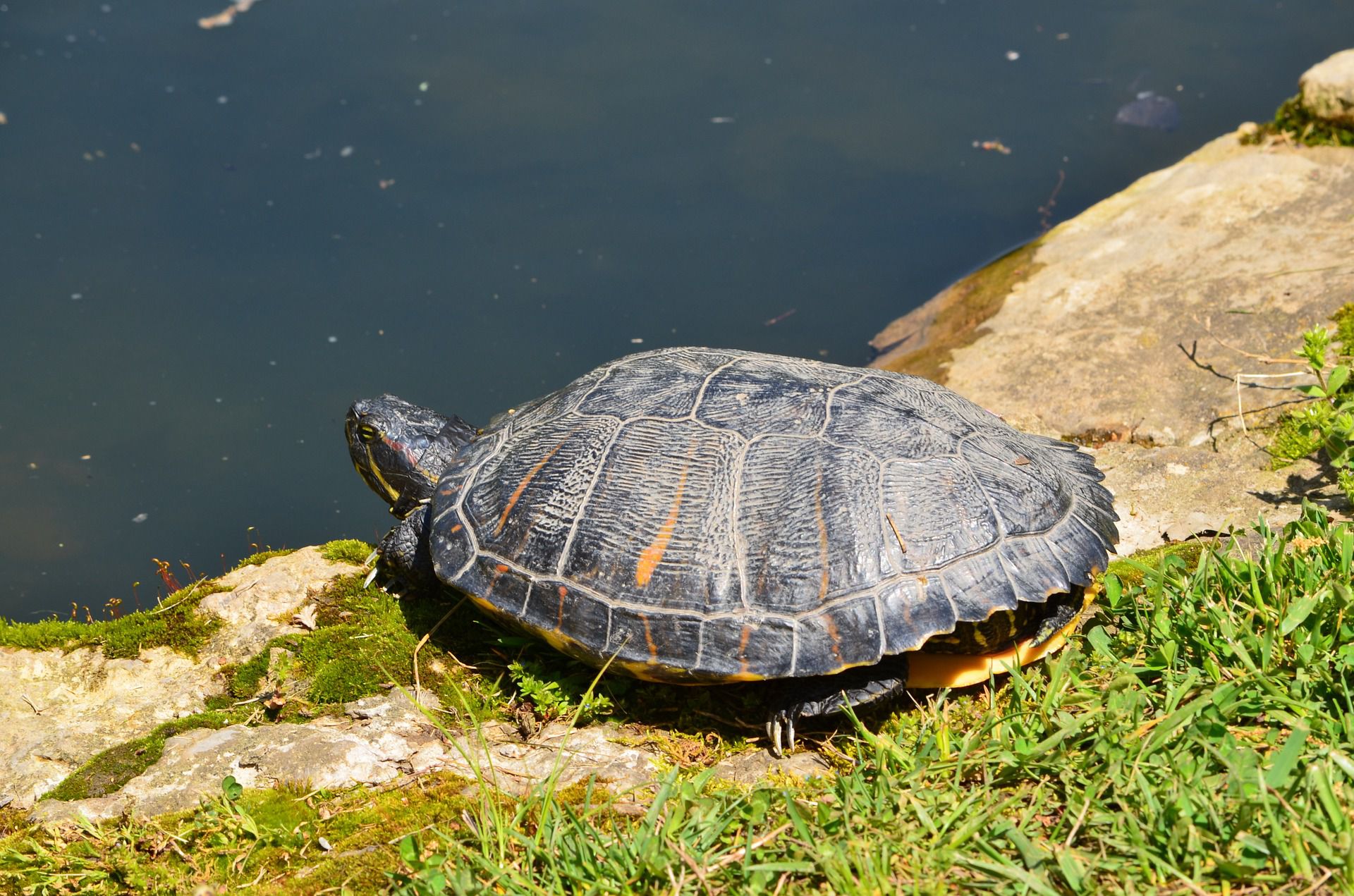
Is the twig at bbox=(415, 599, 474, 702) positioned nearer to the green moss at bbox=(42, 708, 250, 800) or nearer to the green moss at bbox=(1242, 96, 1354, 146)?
the green moss at bbox=(42, 708, 250, 800)

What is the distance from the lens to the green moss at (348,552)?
15.5 ft

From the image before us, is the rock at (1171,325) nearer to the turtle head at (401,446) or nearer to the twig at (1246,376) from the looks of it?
the twig at (1246,376)

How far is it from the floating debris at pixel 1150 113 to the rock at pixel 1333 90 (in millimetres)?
1497

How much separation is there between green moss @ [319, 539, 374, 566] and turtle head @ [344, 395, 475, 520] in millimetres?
244

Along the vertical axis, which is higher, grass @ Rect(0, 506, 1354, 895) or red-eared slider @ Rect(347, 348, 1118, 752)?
red-eared slider @ Rect(347, 348, 1118, 752)

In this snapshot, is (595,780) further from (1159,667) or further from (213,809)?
(1159,667)

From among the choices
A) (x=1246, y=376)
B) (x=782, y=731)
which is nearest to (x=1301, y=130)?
(x=1246, y=376)

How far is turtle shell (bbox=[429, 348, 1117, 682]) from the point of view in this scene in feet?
11.2

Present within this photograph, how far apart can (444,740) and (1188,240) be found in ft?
20.2

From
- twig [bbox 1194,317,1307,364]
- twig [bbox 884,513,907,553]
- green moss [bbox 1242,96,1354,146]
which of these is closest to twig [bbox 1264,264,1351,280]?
twig [bbox 1194,317,1307,364]

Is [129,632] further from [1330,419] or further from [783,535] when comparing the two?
[1330,419]

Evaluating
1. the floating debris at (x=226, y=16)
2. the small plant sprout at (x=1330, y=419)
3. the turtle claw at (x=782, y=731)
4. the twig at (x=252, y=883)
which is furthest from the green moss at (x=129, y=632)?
the floating debris at (x=226, y=16)

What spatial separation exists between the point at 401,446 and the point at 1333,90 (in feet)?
24.4

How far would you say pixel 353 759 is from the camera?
350cm
